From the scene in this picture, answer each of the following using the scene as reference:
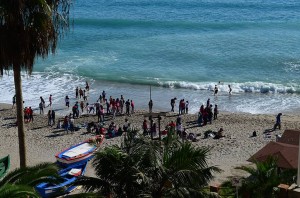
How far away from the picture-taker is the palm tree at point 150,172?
880cm

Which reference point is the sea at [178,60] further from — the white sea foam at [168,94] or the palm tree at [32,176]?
the palm tree at [32,176]

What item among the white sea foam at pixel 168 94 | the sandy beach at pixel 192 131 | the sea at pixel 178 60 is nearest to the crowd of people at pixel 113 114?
the sandy beach at pixel 192 131

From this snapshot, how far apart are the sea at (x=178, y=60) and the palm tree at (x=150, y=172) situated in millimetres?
21524

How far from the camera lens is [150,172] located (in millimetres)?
8898

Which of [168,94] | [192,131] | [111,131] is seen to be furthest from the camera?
[168,94]

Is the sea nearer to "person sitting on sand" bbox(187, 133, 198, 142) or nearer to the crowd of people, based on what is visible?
the crowd of people

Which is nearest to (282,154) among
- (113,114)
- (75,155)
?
(75,155)

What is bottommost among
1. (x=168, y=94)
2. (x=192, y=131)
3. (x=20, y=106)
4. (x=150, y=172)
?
(x=192, y=131)

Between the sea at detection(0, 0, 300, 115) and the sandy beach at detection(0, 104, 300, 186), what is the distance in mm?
3323

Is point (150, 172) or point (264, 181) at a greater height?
point (150, 172)

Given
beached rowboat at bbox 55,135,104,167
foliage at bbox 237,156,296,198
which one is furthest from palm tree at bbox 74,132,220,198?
beached rowboat at bbox 55,135,104,167

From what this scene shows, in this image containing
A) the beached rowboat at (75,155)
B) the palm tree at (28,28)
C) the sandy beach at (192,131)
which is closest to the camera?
the palm tree at (28,28)

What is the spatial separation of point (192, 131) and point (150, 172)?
19.6 meters

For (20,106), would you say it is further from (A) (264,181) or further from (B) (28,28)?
(A) (264,181)
